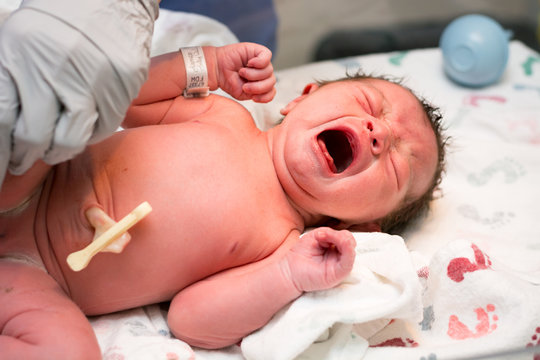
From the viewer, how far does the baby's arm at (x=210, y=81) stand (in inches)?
45.1

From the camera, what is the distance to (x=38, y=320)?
0.87 meters

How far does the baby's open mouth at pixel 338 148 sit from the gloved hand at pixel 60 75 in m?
0.48

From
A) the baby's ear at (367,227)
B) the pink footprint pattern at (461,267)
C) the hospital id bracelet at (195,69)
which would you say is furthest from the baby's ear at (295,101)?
the pink footprint pattern at (461,267)

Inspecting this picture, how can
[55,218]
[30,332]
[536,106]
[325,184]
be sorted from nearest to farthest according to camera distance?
1. [30,332]
2. [55,218]
3. [325,184]
4. [536,106]

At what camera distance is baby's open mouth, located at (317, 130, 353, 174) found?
3.83 ft

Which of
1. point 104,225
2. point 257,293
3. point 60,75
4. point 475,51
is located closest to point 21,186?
point 104,225

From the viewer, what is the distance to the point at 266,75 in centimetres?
117

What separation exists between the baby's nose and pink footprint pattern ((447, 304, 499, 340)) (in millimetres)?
333

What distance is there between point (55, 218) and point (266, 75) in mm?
472

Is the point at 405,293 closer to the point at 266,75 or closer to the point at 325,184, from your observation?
the point at 325,184

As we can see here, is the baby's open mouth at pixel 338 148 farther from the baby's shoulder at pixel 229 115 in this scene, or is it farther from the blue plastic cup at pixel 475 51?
the blue plastic cup at pixel 475 51

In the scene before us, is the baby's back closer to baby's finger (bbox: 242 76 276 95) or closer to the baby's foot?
the baby's foot

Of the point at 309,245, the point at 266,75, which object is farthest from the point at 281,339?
the point at 266,75

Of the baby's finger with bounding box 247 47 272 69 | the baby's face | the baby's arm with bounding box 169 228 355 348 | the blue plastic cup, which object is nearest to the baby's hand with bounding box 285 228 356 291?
the baby's arm with bounding box 169 228 355 348
